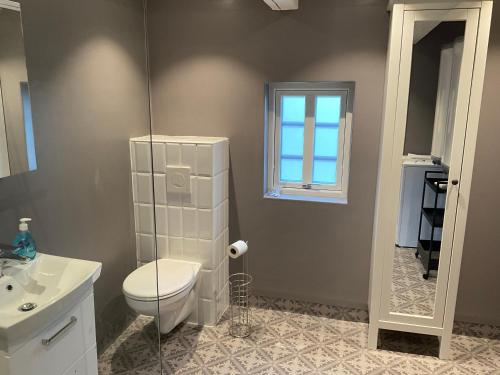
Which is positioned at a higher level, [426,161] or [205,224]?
[426,161]

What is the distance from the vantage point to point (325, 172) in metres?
3.02

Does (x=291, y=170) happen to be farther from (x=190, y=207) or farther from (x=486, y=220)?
(x=486, y=220)

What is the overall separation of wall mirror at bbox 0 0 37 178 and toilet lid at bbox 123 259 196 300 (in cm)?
98

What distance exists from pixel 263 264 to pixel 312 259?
→ 37 cm

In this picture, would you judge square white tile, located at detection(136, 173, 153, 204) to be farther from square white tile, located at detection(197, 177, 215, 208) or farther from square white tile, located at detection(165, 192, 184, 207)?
square white tile, located at detection(197, 177, 215, 208)

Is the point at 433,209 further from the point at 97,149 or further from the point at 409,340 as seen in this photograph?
the point at 97,149

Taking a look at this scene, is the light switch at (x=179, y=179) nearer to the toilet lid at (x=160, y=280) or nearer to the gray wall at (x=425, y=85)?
the toilet lid at (x=160, y=280)

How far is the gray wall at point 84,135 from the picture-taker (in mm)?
1718

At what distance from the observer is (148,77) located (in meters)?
2.89

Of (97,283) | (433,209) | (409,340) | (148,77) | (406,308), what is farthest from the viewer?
(148,77)

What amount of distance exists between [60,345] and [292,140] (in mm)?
1988

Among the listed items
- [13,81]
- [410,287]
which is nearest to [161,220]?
[13,81]

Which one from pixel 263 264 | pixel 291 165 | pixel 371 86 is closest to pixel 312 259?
pixel 263 264

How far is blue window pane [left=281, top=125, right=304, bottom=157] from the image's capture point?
2982 mm
